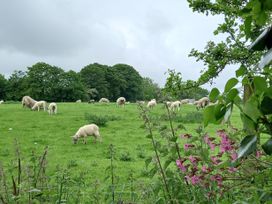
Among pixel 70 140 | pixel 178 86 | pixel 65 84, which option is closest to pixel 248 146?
pixel 178 86

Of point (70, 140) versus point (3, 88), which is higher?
point (3, 88)

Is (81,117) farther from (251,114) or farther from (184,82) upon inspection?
(251,114)

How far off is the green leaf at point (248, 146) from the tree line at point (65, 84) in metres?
72.0

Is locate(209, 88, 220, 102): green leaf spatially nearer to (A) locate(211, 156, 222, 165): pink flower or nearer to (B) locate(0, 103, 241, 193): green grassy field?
(A) locate(211, 156, 222, 165): pink flower

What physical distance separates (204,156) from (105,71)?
93.9m

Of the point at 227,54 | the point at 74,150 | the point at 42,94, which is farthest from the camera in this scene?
the point at 42,94

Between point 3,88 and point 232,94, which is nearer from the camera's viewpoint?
point 232,94

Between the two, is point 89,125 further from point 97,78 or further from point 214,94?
point 97,78

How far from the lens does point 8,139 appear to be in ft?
73.6

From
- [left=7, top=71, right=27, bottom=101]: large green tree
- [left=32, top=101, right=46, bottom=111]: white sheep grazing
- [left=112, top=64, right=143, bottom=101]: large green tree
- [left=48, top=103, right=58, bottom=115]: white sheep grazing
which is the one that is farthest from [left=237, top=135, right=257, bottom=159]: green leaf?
[left=112, top=64, right=143, bottom=101]: large green tree

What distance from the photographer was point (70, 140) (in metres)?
22.9

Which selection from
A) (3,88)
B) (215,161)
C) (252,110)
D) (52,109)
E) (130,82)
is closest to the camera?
(252,110)

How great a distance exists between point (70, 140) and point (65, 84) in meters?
60.9

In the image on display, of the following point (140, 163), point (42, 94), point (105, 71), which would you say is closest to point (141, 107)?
point (140, 163)
